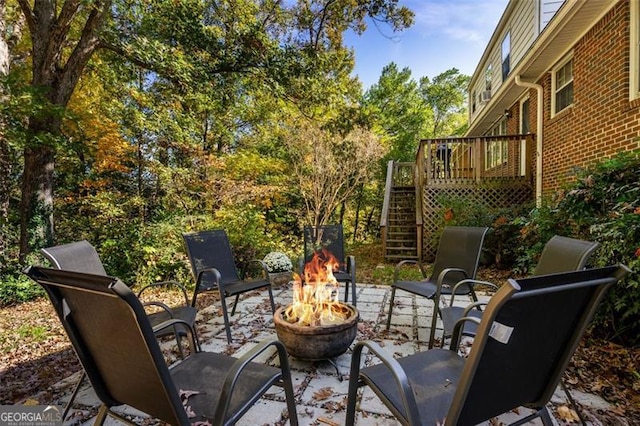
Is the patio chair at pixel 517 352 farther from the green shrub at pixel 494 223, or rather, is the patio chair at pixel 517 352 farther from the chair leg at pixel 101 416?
the green shrub at pixel 494 223

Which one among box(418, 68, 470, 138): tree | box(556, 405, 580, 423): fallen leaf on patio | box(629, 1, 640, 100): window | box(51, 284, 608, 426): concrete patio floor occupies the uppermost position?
box(418, 68, 470, 138): tree

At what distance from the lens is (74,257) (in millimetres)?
2412

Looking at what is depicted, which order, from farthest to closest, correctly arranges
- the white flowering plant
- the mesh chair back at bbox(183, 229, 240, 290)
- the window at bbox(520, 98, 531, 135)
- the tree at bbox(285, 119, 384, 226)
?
the tree at bbox(285, 119, 384, 226) → the window at bbox(520, 98, 531, 135) → the white flowering plant → the mesh chair back at bbox(183, 229, 240, 290)

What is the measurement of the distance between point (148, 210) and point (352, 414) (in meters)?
6.52

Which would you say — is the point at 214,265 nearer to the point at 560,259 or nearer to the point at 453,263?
the point at 453,263

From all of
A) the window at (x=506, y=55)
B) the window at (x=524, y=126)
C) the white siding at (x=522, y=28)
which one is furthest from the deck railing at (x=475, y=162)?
the window at (x=506, y=55)

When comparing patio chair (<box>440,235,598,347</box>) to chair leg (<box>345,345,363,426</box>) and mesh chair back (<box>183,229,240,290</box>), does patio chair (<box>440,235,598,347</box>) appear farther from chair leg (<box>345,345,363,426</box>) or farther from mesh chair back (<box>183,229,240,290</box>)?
mesh chair back (<box>183,229,240,290</box>)

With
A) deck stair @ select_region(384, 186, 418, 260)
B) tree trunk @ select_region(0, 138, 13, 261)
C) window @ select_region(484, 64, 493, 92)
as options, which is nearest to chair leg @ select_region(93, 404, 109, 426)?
tree trunk @ select_region(0, 138, 13, 261)

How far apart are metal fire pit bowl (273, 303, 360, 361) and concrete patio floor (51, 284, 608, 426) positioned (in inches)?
7.2

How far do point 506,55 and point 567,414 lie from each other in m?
9.87

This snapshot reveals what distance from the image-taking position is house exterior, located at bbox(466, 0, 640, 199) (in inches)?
160

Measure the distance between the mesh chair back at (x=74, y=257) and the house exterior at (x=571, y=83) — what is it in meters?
6.14

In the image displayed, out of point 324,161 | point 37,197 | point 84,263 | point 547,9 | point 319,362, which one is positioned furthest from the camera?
point 324,161

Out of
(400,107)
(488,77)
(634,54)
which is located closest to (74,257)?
(634,54)
